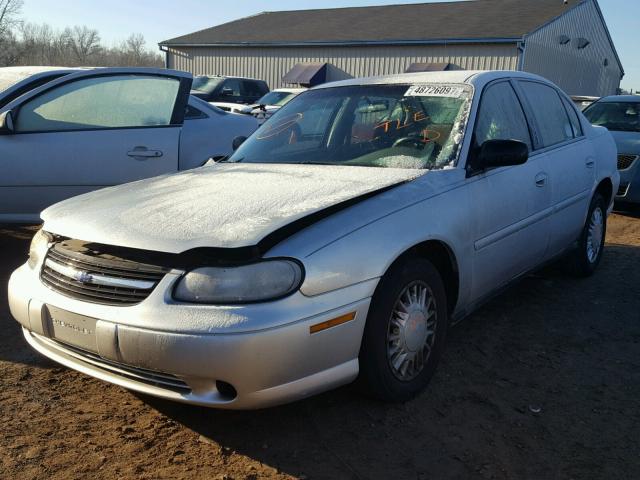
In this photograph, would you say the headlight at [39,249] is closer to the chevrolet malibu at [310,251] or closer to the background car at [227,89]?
the chevrolet malibu at [310,251]

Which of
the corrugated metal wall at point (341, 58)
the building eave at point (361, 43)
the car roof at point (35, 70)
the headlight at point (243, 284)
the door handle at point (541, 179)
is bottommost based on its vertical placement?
the headlight at point (243, 284)

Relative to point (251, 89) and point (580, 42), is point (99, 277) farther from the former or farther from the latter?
point (580, 42)

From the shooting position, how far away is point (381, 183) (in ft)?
10.5

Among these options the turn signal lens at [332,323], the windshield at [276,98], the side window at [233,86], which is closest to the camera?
the turn signal lens at [332,323]

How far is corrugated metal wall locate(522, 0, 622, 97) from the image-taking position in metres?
25.6

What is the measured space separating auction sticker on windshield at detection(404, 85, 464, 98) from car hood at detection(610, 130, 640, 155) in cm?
548

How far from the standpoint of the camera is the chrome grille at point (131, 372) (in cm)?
260

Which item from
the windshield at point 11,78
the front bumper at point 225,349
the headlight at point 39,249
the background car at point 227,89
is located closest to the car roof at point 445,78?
the front bumper at point 225,349

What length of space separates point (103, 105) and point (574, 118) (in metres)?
3.86

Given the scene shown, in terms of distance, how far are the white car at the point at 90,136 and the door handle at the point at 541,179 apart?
2.99 meters

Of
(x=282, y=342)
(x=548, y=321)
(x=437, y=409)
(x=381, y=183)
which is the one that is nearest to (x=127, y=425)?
(x=282, y=342)

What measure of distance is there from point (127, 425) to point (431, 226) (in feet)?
5.45

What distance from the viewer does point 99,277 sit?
2.69m

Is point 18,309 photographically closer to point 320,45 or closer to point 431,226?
point 431,226
